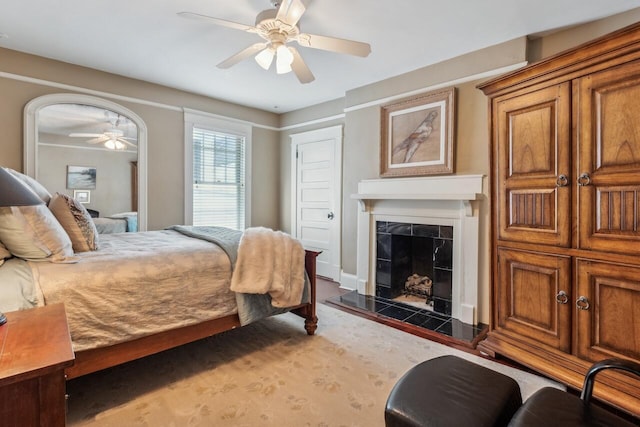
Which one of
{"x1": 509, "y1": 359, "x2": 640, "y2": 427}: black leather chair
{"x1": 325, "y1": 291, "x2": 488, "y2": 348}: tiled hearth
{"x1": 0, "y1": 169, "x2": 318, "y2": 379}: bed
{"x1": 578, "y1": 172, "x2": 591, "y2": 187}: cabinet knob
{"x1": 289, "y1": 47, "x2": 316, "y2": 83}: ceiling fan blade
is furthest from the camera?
{"x1": 325, "y1": 291, "x2": 488, "y2": 348}: tiled hearth

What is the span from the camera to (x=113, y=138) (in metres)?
3.65

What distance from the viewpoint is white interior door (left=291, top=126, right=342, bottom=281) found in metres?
4.53

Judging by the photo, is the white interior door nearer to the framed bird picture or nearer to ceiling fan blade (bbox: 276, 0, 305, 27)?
the framed bird picture

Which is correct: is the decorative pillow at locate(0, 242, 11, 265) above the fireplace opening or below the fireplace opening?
above

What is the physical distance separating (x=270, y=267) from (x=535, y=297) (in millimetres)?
1820

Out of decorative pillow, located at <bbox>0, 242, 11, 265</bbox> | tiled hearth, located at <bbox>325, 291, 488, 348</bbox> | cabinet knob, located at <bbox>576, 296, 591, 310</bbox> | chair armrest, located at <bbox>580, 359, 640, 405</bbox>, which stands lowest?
tiled hearth, located at <bbox>325, 291, 488, 348</bbox>

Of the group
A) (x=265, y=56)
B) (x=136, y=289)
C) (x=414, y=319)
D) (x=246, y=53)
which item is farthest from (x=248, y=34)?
(x=414, y=319)

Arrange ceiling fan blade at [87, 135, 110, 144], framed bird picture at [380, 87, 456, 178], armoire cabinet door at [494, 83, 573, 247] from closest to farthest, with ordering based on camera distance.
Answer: armoire cabinet door at [494, 83, 573, 247]
framed bird picture at [380, 87, 456, 178]
ceiling fan blade at [87, 135, 110, 144]

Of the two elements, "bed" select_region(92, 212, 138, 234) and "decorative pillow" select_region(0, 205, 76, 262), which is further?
"bed" select_region(92, 212, 138, 234)

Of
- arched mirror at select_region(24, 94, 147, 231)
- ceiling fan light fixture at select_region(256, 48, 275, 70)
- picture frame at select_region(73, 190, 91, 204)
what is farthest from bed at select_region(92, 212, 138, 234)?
ceiling fan light fixture at select_region(256, 48, 275, 70)

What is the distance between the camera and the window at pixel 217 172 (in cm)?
439

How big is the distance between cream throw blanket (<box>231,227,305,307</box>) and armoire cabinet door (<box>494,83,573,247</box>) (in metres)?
1.56

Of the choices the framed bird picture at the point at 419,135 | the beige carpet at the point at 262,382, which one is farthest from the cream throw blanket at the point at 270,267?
the framed bird picture at the point at 419,135

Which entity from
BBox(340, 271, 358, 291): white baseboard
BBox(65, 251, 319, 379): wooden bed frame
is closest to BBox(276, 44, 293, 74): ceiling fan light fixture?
BBox(65, 251, 319, 379): wooden bed frame
